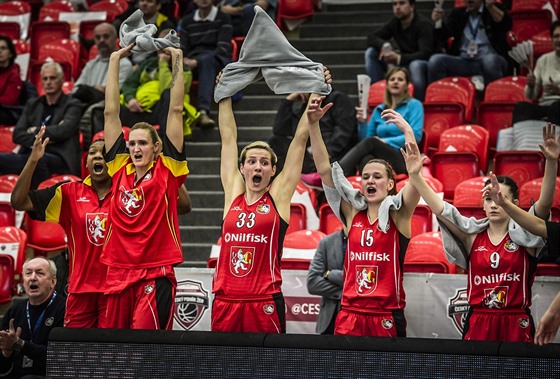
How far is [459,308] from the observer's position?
265 inches

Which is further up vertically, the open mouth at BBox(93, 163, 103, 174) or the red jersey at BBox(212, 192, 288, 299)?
the open mouth at BBox(93, 163, 103, 174)

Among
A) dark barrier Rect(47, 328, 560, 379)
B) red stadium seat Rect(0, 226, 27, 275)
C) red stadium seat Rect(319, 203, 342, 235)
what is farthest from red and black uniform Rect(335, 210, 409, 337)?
red stadium seat Rect(0, 226, 27, 275)

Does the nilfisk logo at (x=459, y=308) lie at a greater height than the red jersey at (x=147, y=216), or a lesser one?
lesser

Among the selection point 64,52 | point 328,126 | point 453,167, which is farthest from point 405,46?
point 64,52

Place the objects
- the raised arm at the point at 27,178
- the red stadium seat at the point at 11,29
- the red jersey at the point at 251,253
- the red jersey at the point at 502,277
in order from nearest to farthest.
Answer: the red jersey at the point at 251,253 < the red jersey at the point at 502,277 < the raised arm at the point at 27,178 < the red stadium seat at the point at 11,29

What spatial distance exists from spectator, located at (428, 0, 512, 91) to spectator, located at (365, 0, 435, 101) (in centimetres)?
15

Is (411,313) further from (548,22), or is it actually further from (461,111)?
(548,22)

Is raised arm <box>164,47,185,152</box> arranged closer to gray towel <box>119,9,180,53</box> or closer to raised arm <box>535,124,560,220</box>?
gray towel <box>119,9,180,53</box>

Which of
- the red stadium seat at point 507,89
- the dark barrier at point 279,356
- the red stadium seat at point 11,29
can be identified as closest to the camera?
the dark barrier at point 279,356

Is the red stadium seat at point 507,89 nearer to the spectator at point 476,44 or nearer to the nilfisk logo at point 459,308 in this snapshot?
the spectator at point 476,44

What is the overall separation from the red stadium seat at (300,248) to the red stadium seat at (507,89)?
2.96 m

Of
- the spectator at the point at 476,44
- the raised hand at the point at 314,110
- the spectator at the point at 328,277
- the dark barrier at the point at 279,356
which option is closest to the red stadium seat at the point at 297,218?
the spectator at the point at 328,277

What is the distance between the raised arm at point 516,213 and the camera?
5.68m

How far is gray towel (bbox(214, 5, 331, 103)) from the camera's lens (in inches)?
243
